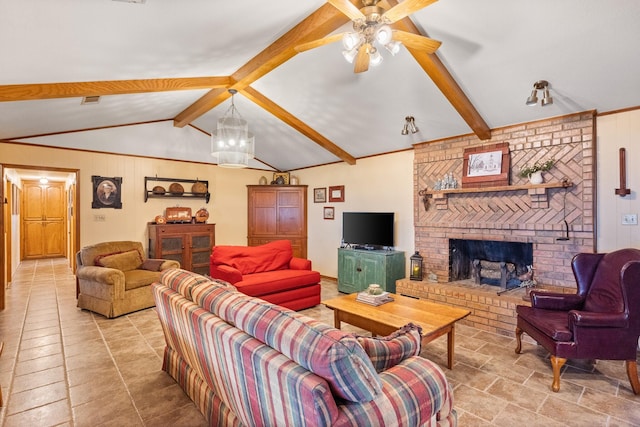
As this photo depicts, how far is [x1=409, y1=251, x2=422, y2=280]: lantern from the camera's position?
15.4 feet

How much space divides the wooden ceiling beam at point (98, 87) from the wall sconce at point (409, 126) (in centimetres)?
233

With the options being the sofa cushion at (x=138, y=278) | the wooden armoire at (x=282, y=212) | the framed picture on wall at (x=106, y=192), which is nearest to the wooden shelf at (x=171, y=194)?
the framed picture on wall at (x=106, y=192)

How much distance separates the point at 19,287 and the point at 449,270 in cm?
709

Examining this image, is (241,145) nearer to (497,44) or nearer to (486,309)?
(497,44)

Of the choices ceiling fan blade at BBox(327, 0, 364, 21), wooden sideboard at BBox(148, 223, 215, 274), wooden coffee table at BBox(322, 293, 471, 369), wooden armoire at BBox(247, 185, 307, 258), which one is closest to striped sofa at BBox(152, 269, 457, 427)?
wooden coffee table at BBox(322, 293, 471, 369)

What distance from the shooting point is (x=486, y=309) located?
12.1 feet

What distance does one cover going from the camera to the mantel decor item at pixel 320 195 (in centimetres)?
656

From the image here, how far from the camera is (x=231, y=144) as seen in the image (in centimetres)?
437

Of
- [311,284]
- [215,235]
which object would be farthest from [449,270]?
[215,235]

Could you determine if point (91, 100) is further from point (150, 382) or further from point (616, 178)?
point (616, 178)

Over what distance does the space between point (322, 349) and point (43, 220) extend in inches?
431

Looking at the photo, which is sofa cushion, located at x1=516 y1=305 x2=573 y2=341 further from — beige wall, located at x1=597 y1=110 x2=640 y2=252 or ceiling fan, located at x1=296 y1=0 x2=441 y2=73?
ceiling fan, located at x1=296 y1=0 x2=441 y2=73

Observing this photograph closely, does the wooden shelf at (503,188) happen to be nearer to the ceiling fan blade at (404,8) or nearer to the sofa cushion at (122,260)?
the ceiling fan blade at (404,8)

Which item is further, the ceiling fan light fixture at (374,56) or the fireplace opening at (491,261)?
the fireplace opening at (491,261)
